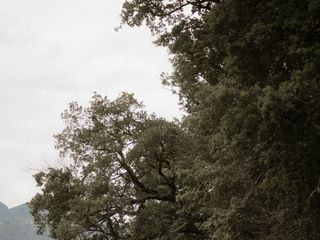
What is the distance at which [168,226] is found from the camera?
2225 cm

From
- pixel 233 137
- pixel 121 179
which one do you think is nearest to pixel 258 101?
pixel 233 137

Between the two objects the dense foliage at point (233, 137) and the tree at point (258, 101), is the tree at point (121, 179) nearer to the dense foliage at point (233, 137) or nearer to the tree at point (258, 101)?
the dense foliage at point (233, 137)

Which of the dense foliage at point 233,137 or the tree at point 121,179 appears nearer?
the dense foliage at point 233,137

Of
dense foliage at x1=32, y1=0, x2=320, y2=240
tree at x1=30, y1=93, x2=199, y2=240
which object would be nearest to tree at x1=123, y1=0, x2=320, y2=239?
dense foliage at x1=32, y1=0, x2=320, y2=240

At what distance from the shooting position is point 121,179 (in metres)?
23.2

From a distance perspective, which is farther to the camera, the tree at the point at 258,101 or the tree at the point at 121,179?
the tree at the point at 121,179

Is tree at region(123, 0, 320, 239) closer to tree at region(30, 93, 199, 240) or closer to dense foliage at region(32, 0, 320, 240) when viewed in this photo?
dense foliage at region(32, 0, 320, 240)

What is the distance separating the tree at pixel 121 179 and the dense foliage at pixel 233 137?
7cm

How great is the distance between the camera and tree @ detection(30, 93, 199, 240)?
22.0 metres

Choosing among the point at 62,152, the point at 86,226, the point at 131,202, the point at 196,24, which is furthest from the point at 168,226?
the point at 196,24

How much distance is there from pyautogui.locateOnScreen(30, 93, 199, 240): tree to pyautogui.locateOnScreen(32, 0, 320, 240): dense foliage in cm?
7

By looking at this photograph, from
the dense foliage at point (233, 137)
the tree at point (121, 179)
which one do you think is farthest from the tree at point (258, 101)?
the tree at point (121, 179)

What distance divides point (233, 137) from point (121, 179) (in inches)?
502

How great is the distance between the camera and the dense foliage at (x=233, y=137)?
10.0 meters
